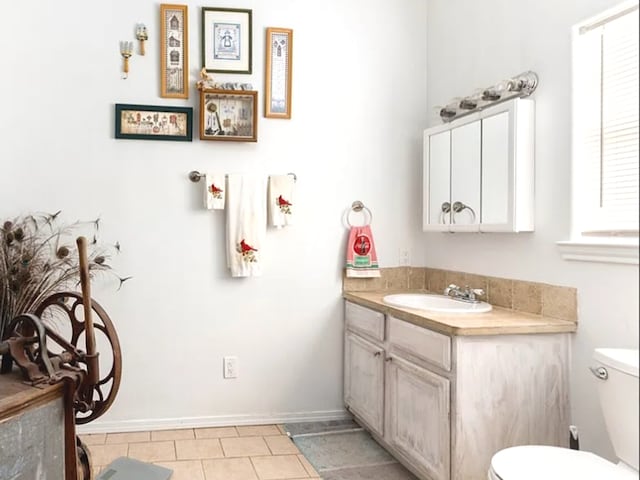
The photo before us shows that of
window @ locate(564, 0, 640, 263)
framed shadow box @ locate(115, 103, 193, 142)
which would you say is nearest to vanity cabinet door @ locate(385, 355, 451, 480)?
window @ locate(564, 0, 640, 263)

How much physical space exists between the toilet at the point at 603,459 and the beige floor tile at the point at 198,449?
159cm

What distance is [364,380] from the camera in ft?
10.5

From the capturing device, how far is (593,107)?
1.26m

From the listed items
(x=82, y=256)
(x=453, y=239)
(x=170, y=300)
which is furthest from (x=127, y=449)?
(x=453, y=239)

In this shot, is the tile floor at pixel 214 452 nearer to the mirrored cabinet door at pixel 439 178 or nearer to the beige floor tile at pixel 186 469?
the beige floor tile at pixel 186 469

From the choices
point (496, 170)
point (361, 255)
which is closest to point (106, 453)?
point (361, 255)

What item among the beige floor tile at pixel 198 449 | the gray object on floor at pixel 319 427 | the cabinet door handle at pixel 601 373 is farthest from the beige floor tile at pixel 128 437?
the cabinet door handle at pixel 601 373

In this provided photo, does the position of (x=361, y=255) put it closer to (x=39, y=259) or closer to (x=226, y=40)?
(x=226, y=40)

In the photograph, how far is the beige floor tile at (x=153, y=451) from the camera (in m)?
2.90

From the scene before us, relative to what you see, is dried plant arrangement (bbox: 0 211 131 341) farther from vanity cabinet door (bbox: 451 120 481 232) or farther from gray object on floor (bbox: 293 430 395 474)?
vanity cabinet door (bbox: 451 120 481 232)

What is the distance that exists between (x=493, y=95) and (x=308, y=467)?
1.86 metres

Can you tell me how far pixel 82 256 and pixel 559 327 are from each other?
1.67 metres

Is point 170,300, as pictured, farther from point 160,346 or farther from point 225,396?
point 225,396

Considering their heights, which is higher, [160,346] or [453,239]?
[453,239]
